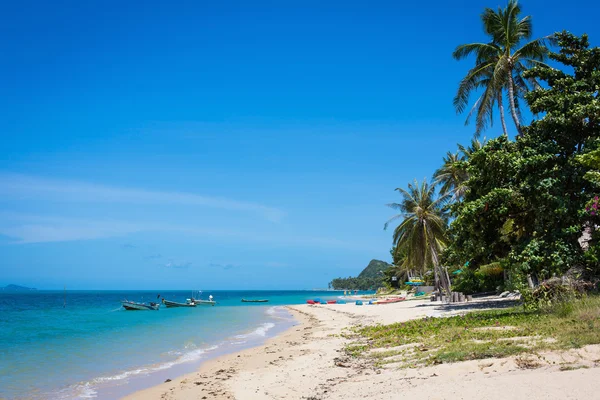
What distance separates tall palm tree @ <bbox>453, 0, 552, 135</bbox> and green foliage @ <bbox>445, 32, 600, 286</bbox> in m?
5.93

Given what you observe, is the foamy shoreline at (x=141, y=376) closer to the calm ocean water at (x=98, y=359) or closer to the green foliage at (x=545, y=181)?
the calm ocean water at (x=98, y=359)

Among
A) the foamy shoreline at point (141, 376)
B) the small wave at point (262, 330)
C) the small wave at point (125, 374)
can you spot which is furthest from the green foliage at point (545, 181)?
the small wave at point (262, 330)

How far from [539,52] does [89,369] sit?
2379 cm

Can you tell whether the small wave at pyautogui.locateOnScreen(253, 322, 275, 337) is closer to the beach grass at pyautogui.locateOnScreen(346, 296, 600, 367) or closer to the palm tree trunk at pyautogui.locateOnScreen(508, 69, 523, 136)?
the beach grass at pyautogui.locateOnScreen(346, 296, 600, 367)

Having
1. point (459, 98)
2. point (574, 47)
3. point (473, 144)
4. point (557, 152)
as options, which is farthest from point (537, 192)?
point (473, 144)

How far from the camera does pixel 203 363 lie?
1451 cm

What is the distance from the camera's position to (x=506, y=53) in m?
21.6

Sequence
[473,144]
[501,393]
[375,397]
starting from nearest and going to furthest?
[501,393]
[375,397]
[473,144]

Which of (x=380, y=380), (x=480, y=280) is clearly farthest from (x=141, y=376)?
(x=480, y=280)

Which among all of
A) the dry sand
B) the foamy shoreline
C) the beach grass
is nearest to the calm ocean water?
the foamy shoreline

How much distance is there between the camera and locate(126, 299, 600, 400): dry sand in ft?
18.2

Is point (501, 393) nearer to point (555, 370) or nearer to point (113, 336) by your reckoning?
point (555, 370)

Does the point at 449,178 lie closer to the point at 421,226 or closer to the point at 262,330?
the point at 421,226

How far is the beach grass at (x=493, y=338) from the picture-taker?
301 inches
